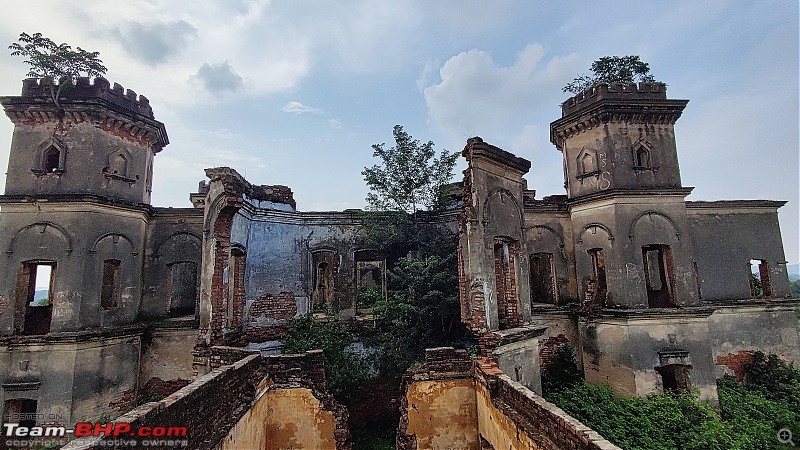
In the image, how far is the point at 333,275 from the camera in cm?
1365

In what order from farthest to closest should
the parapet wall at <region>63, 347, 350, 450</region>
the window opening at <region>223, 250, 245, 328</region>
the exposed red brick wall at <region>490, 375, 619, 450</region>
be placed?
the window opening at <region>223, 250, 245, 328</region>, the parapet wall at <region>63, 347, 350, 450</region>, the exposed red brick wall at <region>490, 375, 619, 450</region>

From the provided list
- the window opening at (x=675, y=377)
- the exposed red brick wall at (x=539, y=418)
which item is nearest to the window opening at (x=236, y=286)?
the exposed red brick wall at (x=539, y=418)

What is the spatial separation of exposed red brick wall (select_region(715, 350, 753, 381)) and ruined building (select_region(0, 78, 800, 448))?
0.14m

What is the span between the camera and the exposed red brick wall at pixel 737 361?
523 inches

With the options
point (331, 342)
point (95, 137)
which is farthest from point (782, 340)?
point (95, 137)

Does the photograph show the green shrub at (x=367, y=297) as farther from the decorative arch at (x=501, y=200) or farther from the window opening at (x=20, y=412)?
the window opening at (x=20, y=412)

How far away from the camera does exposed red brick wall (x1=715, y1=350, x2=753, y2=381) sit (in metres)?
13.3

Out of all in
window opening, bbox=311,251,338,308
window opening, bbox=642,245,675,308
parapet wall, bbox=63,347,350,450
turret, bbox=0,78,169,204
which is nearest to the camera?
parapet wall, bbox=63,347,350,450

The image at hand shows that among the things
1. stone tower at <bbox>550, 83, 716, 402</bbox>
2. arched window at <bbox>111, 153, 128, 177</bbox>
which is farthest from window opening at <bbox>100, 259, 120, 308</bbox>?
stone tower at <bbox>550, 83, 716, 402</bbox>

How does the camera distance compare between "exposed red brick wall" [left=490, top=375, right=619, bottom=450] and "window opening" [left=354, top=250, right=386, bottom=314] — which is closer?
"exposed red brick wall" [left=490, top=375, right=619, bottom=450]

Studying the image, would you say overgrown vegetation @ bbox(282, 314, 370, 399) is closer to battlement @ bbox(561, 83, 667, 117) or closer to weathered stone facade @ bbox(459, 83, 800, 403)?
weathered stone facade @ bbox(459, 83, 800, 403)

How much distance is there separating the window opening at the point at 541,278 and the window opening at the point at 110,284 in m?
13.3

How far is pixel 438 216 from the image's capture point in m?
13.2

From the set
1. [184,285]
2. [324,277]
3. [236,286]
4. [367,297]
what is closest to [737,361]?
[367,297]
